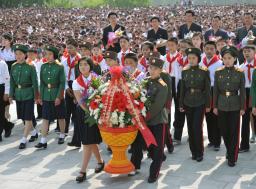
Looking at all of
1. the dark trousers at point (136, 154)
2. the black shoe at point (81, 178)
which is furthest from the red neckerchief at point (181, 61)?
the black shoe at point (81, 178)

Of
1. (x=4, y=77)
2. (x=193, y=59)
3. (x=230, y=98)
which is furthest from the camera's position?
(x=4, y=77)

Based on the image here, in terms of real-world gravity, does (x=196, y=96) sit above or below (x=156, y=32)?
below

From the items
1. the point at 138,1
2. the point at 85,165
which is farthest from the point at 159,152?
the point at 138,1

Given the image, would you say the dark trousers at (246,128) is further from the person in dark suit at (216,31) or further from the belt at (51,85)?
the belt at (51,85)

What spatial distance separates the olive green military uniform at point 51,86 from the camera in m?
8.73

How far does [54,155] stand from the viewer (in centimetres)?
847

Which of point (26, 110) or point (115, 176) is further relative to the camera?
point (26, 110)

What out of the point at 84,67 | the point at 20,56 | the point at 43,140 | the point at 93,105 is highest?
the point at 20,56

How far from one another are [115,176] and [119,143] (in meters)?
0.69

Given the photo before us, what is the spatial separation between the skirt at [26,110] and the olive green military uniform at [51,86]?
0.25 metres

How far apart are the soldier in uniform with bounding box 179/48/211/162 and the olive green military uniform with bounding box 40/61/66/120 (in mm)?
2263

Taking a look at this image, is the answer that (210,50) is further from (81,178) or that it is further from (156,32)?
(81,178)

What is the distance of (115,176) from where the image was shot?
23.9 feet

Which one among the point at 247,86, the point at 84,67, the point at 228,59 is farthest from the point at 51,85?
the point at 247,86
